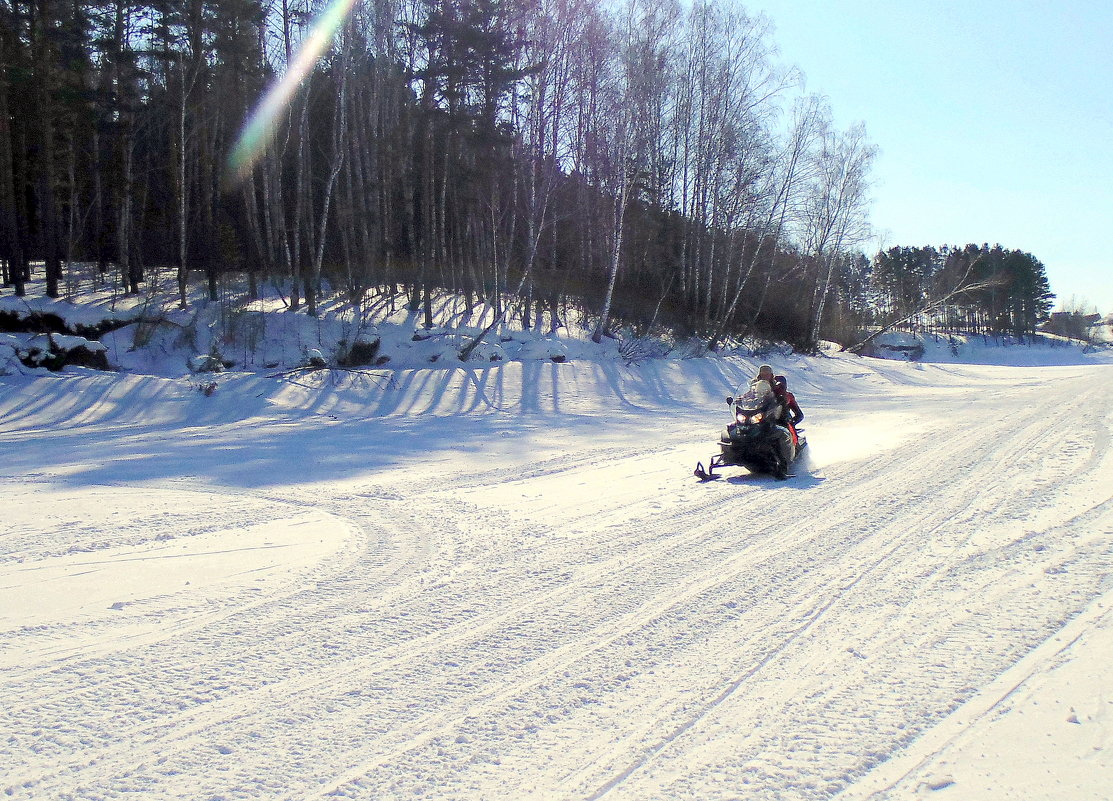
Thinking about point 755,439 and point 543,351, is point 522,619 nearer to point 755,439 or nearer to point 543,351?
point 755,439

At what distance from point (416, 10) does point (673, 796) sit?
28.2 meters

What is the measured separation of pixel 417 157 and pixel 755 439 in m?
23.0

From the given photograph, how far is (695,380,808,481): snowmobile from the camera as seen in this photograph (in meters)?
8.61

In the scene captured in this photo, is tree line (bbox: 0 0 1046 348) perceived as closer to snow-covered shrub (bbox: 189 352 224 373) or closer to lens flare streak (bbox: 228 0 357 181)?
lens flare streak (bbox: 228 0 357 181)

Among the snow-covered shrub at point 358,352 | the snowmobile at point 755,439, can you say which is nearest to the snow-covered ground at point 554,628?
the snowmobile at point 755,439

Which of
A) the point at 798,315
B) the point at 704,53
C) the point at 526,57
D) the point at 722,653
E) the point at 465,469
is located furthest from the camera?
the point at 798,315

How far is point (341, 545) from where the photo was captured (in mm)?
5855

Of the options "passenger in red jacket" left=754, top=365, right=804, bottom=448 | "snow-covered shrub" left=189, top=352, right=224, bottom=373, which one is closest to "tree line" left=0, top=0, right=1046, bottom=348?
"snow-covered shrub" left=189, top=352, right=224, bottom=373

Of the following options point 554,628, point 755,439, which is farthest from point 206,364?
point 554,628

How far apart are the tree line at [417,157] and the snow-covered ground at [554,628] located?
15437 mm

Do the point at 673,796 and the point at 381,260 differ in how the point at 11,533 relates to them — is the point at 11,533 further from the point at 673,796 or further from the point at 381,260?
the point at 381,260

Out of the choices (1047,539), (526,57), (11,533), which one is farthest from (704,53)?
(11,533)

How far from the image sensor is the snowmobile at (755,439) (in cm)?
861

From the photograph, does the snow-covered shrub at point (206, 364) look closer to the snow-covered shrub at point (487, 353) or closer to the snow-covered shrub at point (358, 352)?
the snow-covered shrub at point (358, 352)
